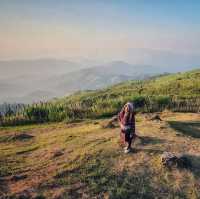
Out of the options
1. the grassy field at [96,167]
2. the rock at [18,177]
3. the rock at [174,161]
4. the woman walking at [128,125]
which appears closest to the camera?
the grassy field at [96,167]

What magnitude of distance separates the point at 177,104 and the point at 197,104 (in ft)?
5.82

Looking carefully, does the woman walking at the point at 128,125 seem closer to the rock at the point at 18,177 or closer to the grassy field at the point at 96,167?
the grassy field at the point at 96,167

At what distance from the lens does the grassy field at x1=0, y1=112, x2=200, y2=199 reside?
12.5m

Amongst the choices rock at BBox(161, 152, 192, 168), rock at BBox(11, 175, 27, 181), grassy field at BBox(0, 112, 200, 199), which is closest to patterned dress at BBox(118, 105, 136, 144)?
grassy field at BBox(0, 112, 200, 199)

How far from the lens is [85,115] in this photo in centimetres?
2762

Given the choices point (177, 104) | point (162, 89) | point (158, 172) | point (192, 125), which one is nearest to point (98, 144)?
point (158, 172)

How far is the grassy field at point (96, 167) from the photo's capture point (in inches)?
494

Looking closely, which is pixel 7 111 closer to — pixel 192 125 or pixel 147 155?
pixel 192 125

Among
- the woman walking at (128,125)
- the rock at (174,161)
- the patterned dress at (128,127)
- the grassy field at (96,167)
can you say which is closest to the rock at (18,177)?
the grassy field at (96,167)

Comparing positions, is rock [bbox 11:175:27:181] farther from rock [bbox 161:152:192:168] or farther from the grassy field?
rock [bbox 161:152:192:168]

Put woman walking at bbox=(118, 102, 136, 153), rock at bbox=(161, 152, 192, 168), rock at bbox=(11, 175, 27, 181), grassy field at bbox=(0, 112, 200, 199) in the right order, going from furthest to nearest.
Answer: woman walking at bbox=(118, 102, 136, 153)
rock at bbox=(161, 152, 192, 168)
rock at bbox=(11, 175, 27, 181)
grassy field at bbox=(0, 112, 200, 199)

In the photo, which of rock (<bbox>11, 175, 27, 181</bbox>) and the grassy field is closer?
the grassy field

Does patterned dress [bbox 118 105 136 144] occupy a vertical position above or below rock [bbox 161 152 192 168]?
above

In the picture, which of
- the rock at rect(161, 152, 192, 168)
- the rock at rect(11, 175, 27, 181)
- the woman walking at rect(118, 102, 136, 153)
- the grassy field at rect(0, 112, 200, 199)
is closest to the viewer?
the grassy field at rect(0, 112, 200, 199)
